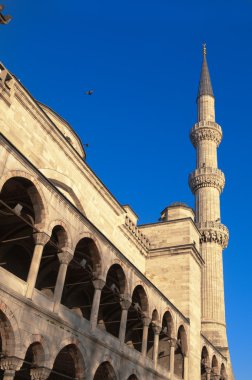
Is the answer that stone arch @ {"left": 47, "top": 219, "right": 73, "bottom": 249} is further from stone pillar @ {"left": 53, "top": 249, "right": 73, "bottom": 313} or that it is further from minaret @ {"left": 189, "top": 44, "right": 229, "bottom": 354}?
minaret @ {"left": 189, "top": 44, "right": 229, "bottom": 354}

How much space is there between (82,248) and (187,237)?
10.6 metres

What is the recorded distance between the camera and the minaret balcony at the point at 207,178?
43781mm

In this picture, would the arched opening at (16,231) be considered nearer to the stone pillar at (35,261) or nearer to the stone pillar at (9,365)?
the stone pillar at (35,261)

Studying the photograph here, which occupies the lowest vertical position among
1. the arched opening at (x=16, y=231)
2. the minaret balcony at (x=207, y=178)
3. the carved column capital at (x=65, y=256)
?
the carved column capital at (x=65, y=256)

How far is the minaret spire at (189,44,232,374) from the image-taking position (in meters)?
38.4

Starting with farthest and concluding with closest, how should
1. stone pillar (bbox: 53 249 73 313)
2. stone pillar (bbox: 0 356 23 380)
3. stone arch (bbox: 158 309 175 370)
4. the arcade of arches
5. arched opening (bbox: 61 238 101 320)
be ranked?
stone arch (bbox: 158 309 175 370) < arched opening (bbox: 61 238 101 320) < stone pillar (bbox: 53 249 73 313) < the arcade of arches < stone pillar (bbox: 0 356 23 380)

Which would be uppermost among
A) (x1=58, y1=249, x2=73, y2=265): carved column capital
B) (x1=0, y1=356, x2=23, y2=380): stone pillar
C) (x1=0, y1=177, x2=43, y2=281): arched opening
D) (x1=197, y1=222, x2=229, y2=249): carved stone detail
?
(x1=197, y1=222, x2=229, y2=249): carved stone detail

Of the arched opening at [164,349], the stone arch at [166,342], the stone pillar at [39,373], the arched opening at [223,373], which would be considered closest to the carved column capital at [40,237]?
the stone pillar at [39,373]

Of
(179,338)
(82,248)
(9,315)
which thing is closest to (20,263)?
(82,248)

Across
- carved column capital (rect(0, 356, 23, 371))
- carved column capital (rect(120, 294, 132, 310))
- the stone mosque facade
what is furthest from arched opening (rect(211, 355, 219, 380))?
carved column capital (rect(0, 356, 23, 371))

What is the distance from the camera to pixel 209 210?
142ft

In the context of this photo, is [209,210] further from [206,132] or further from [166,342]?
[166,342]

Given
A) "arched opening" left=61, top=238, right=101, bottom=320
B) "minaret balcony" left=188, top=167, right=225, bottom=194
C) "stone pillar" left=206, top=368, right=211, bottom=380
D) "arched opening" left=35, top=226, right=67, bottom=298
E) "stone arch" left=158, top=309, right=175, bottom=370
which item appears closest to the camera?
"arched opening" left=35, top=226, right=67, bottom=298

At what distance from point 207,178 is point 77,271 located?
25.1 metres
